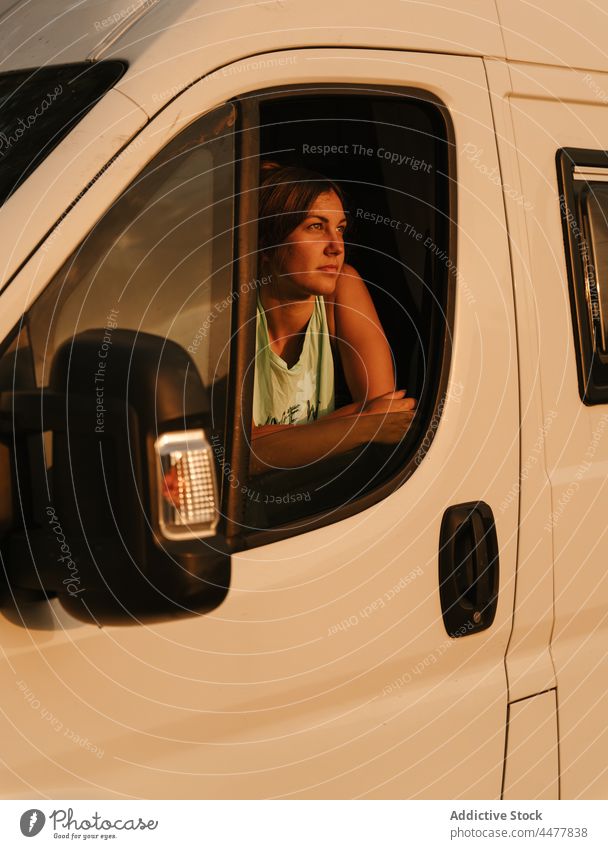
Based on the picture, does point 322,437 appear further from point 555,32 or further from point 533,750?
point 555,32

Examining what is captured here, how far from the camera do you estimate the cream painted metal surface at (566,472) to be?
2707mm

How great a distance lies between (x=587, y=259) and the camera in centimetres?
284

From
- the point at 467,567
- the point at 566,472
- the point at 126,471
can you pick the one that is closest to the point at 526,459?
the point at 566,472

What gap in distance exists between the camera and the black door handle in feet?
8.25

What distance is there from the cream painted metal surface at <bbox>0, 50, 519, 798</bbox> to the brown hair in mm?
415

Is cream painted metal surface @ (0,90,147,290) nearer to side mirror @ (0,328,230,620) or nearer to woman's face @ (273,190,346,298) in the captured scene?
side mirror @ (0,328,230,620)

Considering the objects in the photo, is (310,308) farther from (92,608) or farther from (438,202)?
(92,608)

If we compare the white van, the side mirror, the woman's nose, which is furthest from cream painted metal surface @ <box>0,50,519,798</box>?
the woman's nose

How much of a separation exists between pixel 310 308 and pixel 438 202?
45 cm

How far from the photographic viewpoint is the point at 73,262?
2021 millimetres

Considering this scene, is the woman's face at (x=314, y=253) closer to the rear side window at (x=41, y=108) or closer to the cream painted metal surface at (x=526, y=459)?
the cream painted metal surface at (x=526, y=459)

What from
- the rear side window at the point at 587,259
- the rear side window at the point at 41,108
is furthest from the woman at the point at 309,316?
the rear side window at the point at 41,108

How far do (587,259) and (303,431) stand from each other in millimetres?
831

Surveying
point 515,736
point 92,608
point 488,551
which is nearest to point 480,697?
point 515,736
